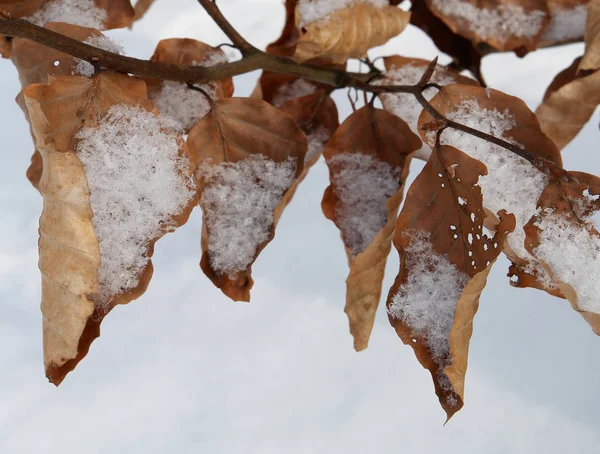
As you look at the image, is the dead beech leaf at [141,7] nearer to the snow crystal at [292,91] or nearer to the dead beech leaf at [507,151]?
the snow crystal at [292,91]

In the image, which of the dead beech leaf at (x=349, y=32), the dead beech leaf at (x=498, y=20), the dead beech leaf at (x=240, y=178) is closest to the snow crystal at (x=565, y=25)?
the dead beech leaf at (x=498, y=20)

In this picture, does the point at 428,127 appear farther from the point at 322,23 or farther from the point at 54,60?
the point at 54,60

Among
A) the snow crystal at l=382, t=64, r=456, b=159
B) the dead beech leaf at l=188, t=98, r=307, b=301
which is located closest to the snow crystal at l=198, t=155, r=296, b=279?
the dead beech leaf at l=188, t=98, r=307, b=301

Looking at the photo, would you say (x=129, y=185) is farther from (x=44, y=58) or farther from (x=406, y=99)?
(x=406, y=99)

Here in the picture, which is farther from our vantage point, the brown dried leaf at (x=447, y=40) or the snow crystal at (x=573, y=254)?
the brown dried leaf at (x=447, y=40)

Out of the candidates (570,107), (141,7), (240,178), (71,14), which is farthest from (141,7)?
(570,107)

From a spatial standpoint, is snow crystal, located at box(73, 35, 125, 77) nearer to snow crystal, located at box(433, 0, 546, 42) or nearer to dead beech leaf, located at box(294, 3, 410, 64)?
dead beech leaf, located at box(294, 3, 410, 64)

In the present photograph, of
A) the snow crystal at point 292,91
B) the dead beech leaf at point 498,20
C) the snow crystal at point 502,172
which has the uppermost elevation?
the dead beech leaf at point 498,20
